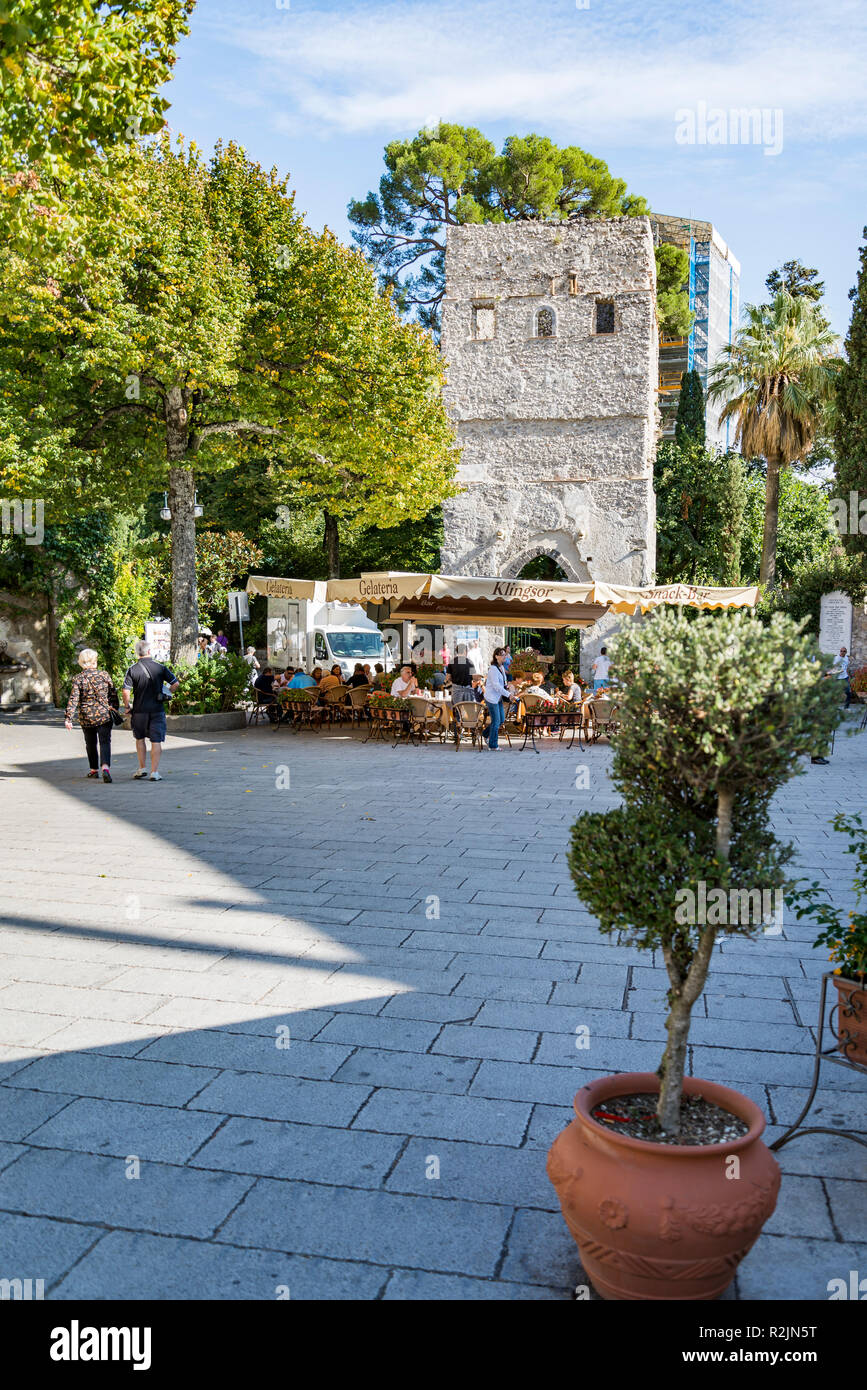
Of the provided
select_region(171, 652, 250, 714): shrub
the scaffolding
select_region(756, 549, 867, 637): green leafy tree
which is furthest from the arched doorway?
the scaffolding

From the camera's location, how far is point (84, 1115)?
12.7ft

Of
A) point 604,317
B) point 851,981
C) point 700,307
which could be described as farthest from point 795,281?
point 851,981

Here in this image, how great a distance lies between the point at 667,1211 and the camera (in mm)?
2598

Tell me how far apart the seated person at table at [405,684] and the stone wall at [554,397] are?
10.8 metres

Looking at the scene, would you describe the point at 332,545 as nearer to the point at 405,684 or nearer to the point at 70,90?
the point at 405,684

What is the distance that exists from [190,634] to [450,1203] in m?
16.6

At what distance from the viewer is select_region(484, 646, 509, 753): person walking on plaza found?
15.5 m

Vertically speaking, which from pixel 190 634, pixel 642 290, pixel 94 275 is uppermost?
pixel 642 290

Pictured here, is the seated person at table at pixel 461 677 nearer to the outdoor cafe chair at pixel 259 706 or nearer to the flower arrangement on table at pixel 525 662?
the outdoor cafe chair at pixel 259 706

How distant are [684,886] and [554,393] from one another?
2701 centimetres

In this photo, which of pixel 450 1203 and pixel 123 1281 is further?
pixel 450 1203

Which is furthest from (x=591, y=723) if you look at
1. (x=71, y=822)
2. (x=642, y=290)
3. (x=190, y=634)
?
(x=642, y=290)

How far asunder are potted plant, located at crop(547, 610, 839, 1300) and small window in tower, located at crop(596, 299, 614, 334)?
26946mm

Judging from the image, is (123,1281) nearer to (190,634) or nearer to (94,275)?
(94,275)
